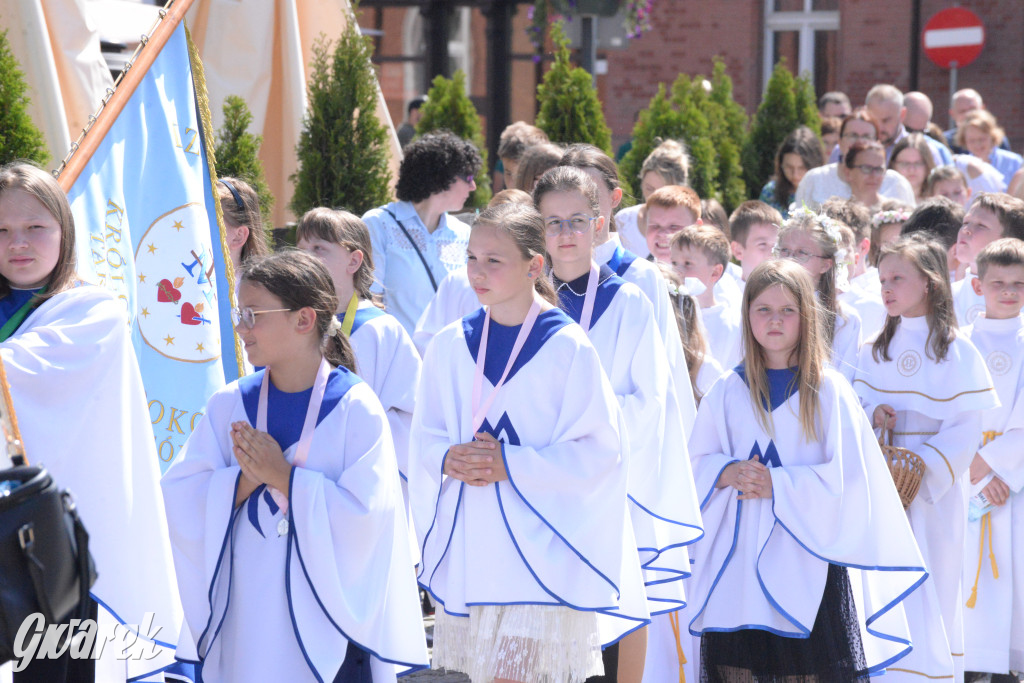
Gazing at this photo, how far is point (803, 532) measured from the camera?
4.11 meters

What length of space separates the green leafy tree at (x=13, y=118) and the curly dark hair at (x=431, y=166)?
73.7 inches

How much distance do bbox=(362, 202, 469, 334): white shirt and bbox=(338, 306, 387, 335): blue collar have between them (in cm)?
132

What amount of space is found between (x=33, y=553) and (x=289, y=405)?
1.09 metres

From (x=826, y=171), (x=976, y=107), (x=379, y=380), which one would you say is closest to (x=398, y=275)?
(x=379, y=380)

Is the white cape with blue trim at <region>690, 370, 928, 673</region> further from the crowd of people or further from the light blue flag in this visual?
the light blue flag

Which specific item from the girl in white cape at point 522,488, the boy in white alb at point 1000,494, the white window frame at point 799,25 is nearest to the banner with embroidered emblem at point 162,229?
the girl in white cape at point 522,488

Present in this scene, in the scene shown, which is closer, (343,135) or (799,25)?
(343,135)

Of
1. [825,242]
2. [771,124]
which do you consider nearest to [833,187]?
[771,124]

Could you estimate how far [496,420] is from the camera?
12.1 ft

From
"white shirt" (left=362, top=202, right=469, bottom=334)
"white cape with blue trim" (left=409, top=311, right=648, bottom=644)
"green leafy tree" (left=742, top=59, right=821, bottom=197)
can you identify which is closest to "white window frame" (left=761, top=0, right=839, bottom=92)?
"green leafy tree" (left=742, top=59, right=821, bottom=197)

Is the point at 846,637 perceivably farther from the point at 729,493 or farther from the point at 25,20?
the point at 25,20

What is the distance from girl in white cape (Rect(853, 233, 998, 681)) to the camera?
16.0 feet

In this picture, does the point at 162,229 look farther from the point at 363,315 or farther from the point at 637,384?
the point at 637,384

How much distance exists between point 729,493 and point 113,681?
2.05 m
